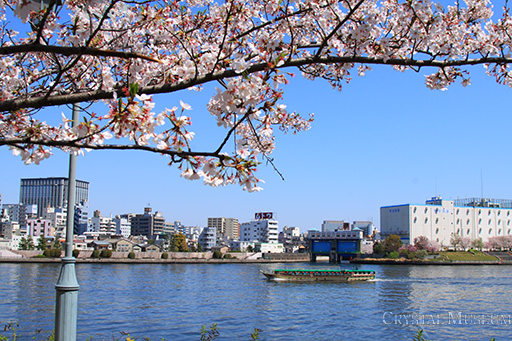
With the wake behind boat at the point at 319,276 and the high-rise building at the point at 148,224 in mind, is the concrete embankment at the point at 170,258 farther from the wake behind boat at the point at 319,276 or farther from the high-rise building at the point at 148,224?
the high-rise building at the point at 148,224

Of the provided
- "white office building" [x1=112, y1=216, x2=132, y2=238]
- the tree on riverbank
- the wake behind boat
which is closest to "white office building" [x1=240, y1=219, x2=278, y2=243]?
"white office building" [x1=112, y1=216, x2=132, y2=238]

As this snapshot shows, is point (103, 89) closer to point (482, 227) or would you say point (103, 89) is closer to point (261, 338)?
point (261, 338)

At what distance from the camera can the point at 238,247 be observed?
461 ft

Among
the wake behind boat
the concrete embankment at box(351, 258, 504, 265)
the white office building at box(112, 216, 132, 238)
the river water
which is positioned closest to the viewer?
the river water

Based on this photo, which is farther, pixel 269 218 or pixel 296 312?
pixel 269 218

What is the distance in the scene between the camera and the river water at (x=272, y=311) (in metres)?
22.1

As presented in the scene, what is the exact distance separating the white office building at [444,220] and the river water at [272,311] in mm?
78911

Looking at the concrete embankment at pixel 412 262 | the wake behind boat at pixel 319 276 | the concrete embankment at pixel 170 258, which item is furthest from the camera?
the concrete embankment at pixel 412 262

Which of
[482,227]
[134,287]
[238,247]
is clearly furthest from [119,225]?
[134,287]

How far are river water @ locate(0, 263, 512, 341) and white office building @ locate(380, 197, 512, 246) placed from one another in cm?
7891

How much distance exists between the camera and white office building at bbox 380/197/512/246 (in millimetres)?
120081

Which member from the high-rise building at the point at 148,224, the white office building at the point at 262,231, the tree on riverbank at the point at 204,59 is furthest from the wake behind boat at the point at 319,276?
the high-rise building at the point at 148,224

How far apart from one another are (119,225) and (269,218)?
6037 centimetres

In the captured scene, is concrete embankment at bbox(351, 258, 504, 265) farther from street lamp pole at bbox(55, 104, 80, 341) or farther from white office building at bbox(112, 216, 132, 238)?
street lamp pole at bbox(55, 104, 80, 341)
